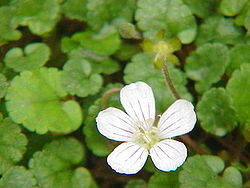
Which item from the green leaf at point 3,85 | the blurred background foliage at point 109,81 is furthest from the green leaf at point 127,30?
the green leaf at point 3,85

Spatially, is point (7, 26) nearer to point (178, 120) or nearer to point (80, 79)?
point (80, 79)

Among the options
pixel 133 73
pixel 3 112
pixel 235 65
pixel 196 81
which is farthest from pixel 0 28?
pixel 235 65

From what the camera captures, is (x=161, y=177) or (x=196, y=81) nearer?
(x=161, y=177)

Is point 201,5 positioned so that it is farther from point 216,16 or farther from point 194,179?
point 194,179

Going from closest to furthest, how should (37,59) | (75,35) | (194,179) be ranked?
1. (194,179)
2. (37,59)
3. (75,35)

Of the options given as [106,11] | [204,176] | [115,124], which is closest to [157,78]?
[115,124]

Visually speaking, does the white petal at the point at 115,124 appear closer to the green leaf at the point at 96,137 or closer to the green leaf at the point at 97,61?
the green leaf at the point at 96,137

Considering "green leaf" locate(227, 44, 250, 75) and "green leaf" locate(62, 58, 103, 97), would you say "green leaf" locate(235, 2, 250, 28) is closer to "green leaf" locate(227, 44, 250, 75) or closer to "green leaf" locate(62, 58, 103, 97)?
"green leaf" locate(227, 44, 250, 75)

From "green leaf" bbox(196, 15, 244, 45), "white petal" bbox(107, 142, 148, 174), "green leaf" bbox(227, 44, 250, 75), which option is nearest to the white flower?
"white petal" bbox(107, 142, 148, 174)
